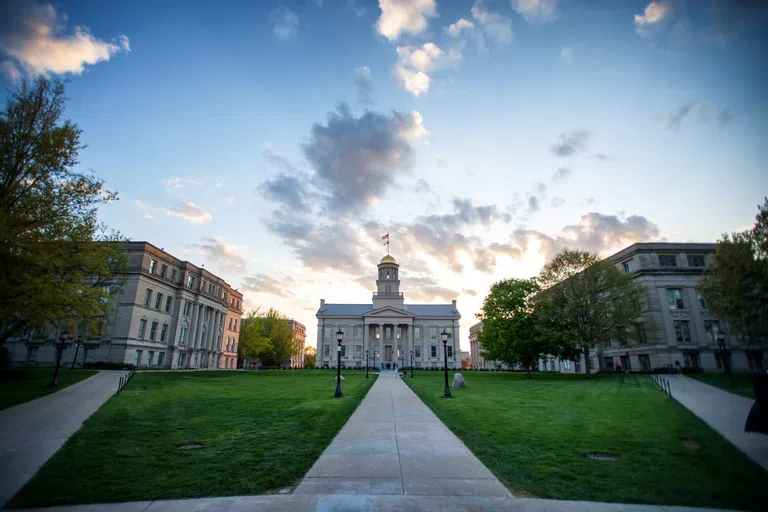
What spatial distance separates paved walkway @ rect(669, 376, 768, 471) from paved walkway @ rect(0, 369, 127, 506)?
49.4 feet

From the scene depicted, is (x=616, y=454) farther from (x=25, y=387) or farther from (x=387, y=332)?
(x=387, y=332)

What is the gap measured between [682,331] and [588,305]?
21.3m

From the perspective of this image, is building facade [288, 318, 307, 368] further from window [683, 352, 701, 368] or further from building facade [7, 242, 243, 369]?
window [683, 352, 701, 368]

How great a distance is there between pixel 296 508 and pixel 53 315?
56.9ft

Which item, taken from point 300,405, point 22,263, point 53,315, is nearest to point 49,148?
point 22,263

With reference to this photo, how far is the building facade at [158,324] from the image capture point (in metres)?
47.4

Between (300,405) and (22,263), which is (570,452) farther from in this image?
(22,263)

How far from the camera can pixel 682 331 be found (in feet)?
164

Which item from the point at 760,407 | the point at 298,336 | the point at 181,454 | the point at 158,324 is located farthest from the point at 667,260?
the point at 298,336

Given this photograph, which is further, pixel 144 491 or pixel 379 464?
pixel 379 464

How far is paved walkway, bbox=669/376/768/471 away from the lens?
336 inches

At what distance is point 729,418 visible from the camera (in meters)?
12.4

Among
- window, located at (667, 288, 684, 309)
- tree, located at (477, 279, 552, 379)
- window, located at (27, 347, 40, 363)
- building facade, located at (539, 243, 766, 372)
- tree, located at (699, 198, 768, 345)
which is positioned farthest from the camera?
window, located at (667, 288, 684, 309)

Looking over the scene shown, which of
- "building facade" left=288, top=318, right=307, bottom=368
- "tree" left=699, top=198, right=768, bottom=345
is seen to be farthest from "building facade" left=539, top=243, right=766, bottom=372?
"building facade" left=288, top=318, right=307, bottom=368
